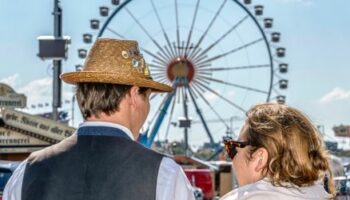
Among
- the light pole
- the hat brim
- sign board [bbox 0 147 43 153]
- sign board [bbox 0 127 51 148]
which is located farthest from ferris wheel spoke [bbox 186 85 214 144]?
the hat brim

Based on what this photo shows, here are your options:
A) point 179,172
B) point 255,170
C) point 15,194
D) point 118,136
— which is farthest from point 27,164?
point 255,170

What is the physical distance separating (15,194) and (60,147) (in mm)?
241

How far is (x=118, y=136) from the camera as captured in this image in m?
2.93

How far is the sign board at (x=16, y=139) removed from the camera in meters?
18.6

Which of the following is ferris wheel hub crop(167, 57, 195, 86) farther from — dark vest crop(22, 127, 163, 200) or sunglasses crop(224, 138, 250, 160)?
dark vest crop(22, 127, 163, 200)

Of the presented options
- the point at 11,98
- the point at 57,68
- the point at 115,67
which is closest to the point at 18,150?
the point at 11,98

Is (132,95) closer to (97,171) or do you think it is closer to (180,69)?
(97,171)

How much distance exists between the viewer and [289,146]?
116 inches

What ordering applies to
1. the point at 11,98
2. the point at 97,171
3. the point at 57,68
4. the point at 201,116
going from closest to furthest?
the point at 97,171 → the point at 57,68 → the point at 11,98 → the point at 201,116

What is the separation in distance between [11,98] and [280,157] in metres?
19.5

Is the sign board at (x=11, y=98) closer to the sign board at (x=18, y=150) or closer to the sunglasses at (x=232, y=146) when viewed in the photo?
the sign board at (x=18, y=150)

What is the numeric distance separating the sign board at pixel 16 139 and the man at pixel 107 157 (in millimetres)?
15867

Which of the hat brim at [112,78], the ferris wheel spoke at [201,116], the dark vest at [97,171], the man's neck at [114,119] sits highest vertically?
the hat brim at [112,78]

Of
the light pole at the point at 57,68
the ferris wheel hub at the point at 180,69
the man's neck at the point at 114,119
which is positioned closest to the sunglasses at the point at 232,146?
the man's neck at the point at 114,119
